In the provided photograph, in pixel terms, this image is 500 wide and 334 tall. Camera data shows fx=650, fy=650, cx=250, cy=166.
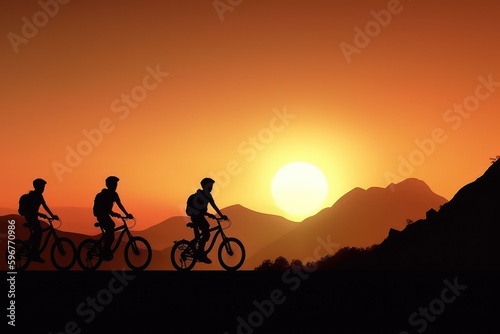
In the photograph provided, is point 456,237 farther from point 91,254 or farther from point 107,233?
point 107,233

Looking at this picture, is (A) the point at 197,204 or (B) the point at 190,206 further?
(B) the point at 190,206

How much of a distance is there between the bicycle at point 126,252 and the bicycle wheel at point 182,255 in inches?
42.4

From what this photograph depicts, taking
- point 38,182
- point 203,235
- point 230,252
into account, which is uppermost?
point 38,182

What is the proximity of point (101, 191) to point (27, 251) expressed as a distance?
138 inches

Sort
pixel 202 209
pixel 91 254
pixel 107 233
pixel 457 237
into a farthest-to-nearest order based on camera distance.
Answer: pixel 457 237
pixel 91 254
pixel 107 233
pixel 202 209

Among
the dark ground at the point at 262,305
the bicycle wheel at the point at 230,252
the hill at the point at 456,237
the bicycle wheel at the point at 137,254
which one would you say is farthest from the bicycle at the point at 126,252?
the hill at the point at 456,237

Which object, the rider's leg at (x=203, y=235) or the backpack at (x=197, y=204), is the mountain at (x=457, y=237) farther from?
the backpack at (x=197, y=204)

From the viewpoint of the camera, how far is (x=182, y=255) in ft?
68.4

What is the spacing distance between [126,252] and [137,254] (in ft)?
1.52

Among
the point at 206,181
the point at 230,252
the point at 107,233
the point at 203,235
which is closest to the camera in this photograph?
the point at 206,181

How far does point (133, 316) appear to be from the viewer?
1275 cm

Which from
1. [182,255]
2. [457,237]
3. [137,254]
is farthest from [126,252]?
[457,237]

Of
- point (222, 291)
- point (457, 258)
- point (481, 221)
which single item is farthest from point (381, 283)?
point (481, 221)

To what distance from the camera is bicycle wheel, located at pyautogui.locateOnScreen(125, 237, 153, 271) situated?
65.6 ft
